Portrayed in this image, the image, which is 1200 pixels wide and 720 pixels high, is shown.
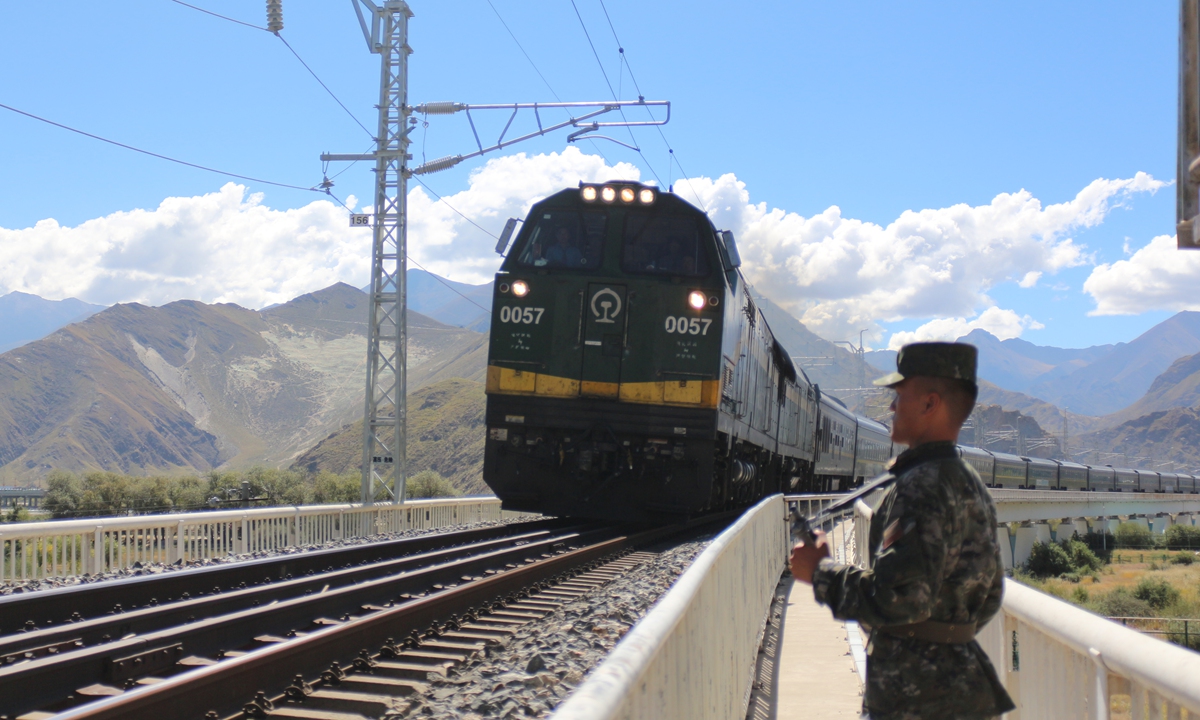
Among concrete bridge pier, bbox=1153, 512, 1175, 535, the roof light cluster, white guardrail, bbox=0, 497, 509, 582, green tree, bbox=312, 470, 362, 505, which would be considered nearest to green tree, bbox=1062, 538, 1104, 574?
concrete bridge pier, bbox=1153, 512, 1175, 535

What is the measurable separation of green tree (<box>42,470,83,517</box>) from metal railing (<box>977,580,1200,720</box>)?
3938cm

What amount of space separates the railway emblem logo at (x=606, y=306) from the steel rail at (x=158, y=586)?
3.85 meters

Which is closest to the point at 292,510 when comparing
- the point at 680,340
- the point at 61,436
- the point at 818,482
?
the point at 680,340

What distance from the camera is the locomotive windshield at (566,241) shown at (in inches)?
546

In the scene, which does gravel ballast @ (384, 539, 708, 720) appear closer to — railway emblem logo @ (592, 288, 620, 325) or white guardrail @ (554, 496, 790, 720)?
white guardrail @ (554, 496, 790, 720)

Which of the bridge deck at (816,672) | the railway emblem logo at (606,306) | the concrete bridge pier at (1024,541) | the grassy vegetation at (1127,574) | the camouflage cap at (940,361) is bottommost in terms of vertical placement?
the grassy vegetation at (1127,574)

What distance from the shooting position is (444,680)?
531cm

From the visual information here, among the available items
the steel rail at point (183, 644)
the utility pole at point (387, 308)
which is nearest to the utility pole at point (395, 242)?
the utility pole at point (387, 308)

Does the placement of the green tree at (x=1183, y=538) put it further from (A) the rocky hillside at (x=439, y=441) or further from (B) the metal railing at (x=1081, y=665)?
(B) the metal railing at (x=1081, y=665)

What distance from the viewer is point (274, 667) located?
5027mm

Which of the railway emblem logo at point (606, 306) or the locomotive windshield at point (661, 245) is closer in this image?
the railway emblem logo at point (606, 306)

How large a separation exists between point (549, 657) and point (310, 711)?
1400 mm

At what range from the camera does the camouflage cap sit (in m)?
2.86

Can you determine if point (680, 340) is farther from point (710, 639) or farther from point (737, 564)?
point (710, 639)
